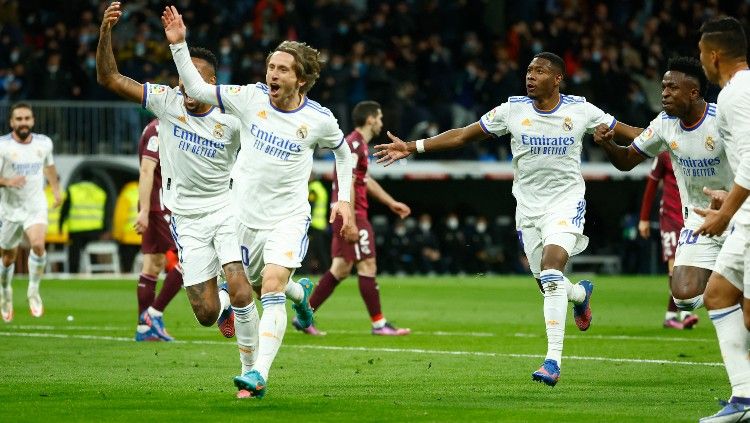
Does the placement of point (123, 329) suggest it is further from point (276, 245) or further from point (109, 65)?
point (276, 245)

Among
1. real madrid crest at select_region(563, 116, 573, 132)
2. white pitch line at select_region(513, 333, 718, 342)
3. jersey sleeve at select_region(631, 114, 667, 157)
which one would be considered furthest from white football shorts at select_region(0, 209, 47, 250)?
jersey sleeve at select_region(631, 114, 667, 157)

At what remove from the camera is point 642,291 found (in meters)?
25.3

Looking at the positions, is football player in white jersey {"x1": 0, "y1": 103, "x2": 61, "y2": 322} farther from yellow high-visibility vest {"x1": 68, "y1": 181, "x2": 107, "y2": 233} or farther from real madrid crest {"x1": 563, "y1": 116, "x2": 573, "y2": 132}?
yellow high-visibility vest {"x1": 68, "y1": 181, "x2": 107, "y2": 233}

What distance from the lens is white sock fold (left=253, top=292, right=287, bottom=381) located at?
961 centimetres

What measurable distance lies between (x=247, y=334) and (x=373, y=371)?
6.47 feet

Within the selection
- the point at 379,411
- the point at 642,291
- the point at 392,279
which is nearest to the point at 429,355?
the point at 379,411

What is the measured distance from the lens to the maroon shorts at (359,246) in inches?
639

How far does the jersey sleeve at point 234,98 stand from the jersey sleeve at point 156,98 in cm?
100

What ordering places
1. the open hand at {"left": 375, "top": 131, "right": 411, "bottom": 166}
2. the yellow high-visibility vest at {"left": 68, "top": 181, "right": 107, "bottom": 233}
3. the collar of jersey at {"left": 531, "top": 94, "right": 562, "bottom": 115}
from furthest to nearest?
the yellow high-visibility vest at {"left": 68, "top": 181, "right": 107, "bottom": 233}, the collar of jersey at {"left": 531, "top": 94, "right": 562, "bottom": 115}, the open hand at {"left": 375, "top": 131, "right": 411, "bottom": 166}

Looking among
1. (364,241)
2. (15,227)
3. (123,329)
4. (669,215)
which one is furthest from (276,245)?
(15,227)

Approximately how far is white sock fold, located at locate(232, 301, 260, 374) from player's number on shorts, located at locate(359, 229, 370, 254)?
230 inches

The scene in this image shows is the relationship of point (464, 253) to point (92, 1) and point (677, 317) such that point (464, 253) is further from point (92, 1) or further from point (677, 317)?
point (677, 317)

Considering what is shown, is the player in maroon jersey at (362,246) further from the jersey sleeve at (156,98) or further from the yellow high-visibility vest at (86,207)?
the yellow high-visibility vest at (86,207)

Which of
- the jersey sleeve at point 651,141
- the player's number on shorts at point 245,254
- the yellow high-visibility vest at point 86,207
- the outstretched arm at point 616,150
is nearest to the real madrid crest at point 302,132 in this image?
the player's number on shorts at point 245,254
